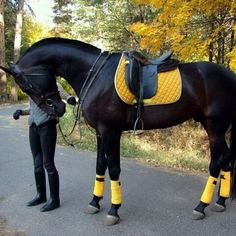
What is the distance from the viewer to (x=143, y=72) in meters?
3.88

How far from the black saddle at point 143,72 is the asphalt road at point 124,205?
1.40m

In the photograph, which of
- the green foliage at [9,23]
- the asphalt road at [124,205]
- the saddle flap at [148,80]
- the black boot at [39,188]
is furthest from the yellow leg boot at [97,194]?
the green foliage at [9,23]

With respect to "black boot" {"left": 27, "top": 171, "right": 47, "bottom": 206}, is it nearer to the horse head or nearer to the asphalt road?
the asphalt road

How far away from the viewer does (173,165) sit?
6.50 m

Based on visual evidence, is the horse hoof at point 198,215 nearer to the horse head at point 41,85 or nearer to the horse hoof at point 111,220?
the horse hoof at point 111,220

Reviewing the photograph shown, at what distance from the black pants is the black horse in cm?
26

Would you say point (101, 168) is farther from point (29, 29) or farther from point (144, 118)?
point (29, 29)

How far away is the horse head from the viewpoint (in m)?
3.81

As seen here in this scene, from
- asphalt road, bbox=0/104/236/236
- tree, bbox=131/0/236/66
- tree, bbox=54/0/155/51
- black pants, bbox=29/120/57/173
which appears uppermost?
tree, bbox=54/0/155/51

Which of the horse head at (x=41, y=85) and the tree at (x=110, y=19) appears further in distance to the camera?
the tree at (x=110, y=19)

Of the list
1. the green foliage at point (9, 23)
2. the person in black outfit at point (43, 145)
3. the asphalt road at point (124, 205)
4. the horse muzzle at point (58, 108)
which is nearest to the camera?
the asphalt road at point (124, 205)

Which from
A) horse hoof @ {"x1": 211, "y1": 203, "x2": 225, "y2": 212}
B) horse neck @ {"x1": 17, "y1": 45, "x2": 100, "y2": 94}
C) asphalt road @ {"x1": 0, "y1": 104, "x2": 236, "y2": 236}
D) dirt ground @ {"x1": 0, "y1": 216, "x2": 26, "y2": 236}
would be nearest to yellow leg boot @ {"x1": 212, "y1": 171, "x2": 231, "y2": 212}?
horse hoof @ {"x1": 211, "y1": 203, "x2": 225, "y2": 212}

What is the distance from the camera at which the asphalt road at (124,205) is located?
376 cm

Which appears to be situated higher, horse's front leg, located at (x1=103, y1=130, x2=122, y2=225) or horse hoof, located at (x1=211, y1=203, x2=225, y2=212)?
horse's front leg, located at (x1=103, y1=130, x2=122, y2=225)
